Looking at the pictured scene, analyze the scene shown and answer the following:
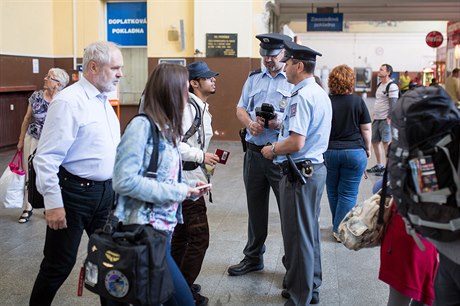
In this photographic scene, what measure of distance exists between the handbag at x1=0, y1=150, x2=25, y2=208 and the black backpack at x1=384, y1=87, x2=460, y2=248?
16.1 ft

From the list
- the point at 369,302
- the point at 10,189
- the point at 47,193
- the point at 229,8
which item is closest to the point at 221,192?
the point at 10,189

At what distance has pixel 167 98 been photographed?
2695mm

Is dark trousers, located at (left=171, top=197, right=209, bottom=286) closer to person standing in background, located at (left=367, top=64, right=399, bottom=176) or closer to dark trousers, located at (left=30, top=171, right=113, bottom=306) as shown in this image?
dark trousers, located at (left=30, top=171, right=113, bottom=306)

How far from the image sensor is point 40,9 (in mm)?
12578

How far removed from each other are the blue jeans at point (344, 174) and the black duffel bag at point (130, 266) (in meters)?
3.04

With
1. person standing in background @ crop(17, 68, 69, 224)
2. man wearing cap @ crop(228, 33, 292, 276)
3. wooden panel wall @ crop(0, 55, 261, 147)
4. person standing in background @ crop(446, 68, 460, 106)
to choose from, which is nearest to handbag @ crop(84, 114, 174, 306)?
man wearing cap @ crop(228, 33, 292, 276)

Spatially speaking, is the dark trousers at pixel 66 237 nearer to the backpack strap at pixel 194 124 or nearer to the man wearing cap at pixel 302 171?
the backpack strap at pixel 194 124

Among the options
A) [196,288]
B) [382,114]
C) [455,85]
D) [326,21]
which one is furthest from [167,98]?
[326,21]

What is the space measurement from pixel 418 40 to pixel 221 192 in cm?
3039

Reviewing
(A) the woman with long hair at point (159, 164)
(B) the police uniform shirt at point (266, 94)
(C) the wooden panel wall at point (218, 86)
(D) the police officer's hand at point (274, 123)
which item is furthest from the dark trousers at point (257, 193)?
(C) the wooden panel wall at point (218, 86)

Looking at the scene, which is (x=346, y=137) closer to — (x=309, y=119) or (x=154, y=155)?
(x=309, y=119)

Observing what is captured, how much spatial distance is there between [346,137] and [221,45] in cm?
777

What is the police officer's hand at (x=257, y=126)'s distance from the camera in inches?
161

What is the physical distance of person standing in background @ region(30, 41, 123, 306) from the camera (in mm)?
2967
